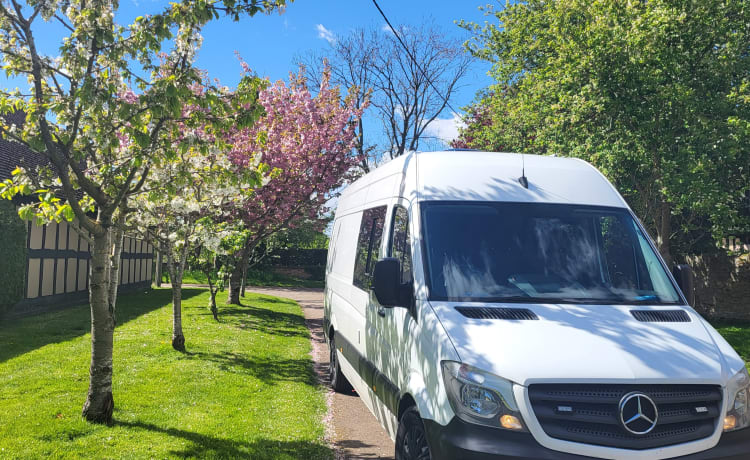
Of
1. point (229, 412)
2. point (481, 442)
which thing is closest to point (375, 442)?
point (229, 412)

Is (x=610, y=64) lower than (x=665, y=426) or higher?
higher

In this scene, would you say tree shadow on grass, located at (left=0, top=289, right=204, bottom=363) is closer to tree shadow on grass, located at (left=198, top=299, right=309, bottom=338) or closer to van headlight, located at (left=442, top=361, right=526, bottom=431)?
tree shadow on grass, located at (left=198, top=299, right=309, bottom=338)

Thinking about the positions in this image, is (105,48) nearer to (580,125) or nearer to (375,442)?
(375,442)

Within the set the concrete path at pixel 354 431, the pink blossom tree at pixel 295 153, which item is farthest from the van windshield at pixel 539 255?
the pink blossom tree at pixel 295 153

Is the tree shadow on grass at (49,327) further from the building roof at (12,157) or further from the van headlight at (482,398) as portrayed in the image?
the van headlight at (482,398)

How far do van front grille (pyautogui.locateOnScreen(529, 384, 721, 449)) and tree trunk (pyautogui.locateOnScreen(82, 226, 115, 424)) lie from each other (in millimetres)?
4803

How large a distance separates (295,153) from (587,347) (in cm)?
1537

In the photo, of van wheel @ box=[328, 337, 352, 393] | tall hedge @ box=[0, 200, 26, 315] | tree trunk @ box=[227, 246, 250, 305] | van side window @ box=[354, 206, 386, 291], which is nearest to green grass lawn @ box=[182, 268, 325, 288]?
tree trunk @ box=[227, 246, 250, 305]

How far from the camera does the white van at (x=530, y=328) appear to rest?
3320mm

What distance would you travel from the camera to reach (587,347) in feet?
11.6

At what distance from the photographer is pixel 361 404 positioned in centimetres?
770

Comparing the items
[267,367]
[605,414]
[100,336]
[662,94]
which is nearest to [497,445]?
[605,414]

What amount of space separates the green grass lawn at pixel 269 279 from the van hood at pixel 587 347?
112ft

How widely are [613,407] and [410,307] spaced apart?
1.55m
